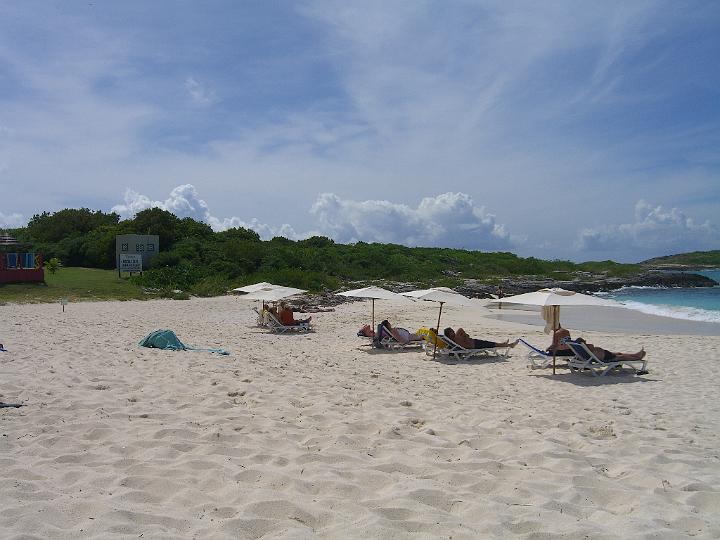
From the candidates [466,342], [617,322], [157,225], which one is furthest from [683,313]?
[157,225]

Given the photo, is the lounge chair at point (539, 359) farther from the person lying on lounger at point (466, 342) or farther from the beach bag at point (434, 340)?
the beach bag at point (434, 340)

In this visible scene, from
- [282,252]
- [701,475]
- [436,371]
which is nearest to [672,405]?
[701,475]

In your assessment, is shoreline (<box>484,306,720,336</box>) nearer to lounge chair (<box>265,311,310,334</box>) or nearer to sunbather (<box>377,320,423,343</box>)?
sunbather (<box>377,320,423,343</box>)

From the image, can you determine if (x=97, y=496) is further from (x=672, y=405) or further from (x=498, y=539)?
(x=672, y=405)

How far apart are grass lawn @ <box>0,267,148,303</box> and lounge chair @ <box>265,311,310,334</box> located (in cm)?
1184

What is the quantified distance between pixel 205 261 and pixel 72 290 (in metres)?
13.3

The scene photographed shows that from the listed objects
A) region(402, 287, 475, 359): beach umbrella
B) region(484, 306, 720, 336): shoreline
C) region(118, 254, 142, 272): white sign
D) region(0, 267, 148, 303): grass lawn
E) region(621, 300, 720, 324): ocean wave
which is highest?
region(118, 254, 142, 272): white sign

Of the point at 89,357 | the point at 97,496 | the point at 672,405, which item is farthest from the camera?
the point at 89,357

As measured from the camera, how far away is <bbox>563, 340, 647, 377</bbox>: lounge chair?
9.95 m

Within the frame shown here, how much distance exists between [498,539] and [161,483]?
2.56 m

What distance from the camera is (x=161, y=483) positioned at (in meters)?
4.27

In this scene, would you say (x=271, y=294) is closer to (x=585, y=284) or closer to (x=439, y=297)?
(x=439, y=297)

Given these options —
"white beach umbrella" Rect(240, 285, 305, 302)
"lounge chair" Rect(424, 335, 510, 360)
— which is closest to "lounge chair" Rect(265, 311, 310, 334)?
"white beach umbrella" Rect(240, 285, 305, 302)

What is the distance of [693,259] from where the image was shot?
117 meters
